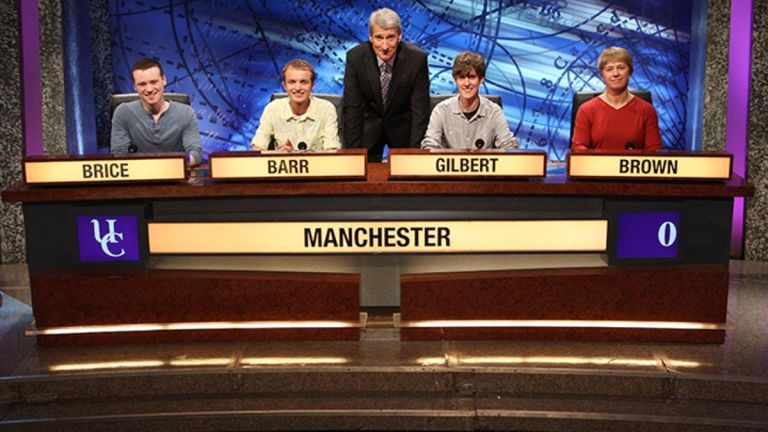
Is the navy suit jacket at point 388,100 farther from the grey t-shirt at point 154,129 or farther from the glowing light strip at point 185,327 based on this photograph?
the glowing light strip at point 185,327

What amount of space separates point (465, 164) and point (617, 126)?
868 millimetres

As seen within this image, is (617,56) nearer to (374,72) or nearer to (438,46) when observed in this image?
(374,72)

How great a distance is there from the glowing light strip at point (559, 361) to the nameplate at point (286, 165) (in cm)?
68

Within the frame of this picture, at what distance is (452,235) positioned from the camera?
119 inches

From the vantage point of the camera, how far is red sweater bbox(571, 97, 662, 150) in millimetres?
3506

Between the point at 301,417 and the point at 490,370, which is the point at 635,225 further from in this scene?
the point at 301,417

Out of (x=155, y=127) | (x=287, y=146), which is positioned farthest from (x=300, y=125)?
(x=155, y=127)

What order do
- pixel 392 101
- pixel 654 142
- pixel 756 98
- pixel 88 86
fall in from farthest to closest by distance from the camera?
pixel 88 86
pixel 756 98
pixel 392 101
pixel 654 142

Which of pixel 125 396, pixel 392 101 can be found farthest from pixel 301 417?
pixel 392 101

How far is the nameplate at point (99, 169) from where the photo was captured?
9.70ft

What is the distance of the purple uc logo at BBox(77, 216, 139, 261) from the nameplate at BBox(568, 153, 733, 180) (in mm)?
1532

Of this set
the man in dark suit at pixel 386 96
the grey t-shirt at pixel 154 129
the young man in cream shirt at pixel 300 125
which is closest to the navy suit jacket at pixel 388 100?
the man in dark suit at pixel 386 96

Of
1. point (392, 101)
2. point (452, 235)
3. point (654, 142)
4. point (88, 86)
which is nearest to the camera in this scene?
point (452, 235)

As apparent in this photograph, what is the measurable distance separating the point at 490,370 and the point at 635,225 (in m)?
0.73
